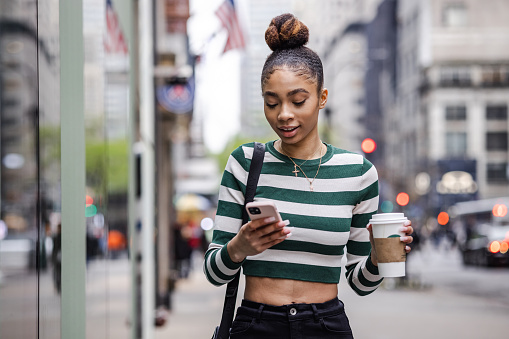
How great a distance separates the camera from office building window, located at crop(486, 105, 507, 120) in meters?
62.9

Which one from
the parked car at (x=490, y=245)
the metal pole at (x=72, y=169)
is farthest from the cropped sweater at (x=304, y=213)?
the parked car at (x=490, y=245)

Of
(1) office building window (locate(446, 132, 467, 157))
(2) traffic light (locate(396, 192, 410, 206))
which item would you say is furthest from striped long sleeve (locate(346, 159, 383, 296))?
(1) office building window (locate(446, 132, 467, 157))

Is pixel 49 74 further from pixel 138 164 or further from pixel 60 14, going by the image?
pixel 138 164

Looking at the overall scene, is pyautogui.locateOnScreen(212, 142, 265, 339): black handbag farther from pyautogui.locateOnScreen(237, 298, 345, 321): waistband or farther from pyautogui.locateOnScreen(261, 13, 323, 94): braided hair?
pyautogui.locateOnScreen(261, 13, 323, 94): braided hair

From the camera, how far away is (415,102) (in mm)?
67500

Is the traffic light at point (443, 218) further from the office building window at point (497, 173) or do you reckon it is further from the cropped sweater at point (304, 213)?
the cropped sweater at point (304, 213)

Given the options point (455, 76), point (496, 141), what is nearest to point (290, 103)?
point (455, 76)

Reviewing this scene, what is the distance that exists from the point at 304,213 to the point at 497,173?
2485 inches

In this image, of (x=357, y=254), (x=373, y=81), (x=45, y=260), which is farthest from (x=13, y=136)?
(x=373, y=81)

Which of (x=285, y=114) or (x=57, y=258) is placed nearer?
(x=285, y=114)

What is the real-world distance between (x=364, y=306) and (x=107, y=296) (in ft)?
41.0

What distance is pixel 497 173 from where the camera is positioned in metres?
61.9

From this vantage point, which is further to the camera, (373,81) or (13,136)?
(373,81)

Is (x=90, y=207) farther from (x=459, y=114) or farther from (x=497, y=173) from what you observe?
(x=459, y=114)
